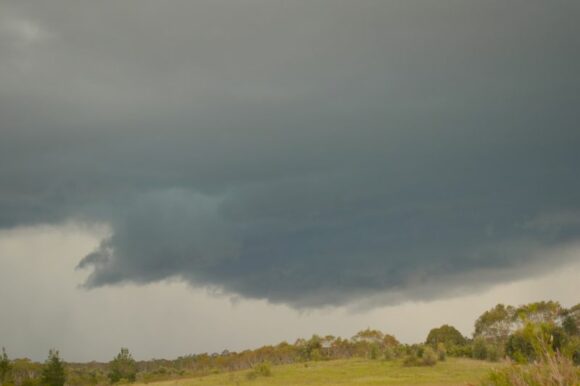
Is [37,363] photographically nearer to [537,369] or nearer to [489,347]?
[489,347]

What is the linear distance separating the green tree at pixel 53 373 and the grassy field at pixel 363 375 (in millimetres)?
28160

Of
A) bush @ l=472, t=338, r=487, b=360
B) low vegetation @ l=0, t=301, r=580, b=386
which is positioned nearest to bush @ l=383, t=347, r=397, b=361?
low vegetation @ l=0, t=301, r=580, b=386

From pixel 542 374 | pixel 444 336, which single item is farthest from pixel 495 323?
pixel 542 374

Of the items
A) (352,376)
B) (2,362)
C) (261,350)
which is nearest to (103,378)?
(2,362)

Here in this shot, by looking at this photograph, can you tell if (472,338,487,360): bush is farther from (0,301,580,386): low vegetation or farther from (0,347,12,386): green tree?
(0,347,12,386): green tree

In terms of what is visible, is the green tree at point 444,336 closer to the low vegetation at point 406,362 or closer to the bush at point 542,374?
the low vegetation at point 406,362

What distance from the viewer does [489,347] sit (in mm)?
104375

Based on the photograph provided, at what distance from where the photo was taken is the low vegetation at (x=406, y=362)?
15211 mm

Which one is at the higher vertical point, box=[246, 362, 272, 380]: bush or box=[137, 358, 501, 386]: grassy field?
box=[246, 362, 272, 380]: bush

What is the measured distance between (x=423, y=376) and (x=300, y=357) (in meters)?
66.7

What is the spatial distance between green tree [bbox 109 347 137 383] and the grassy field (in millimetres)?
34779

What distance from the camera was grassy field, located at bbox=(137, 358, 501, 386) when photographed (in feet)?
221

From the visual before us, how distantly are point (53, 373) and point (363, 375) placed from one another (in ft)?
A: 177

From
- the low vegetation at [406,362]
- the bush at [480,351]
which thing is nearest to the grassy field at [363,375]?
the low vegetation at [406,362]
